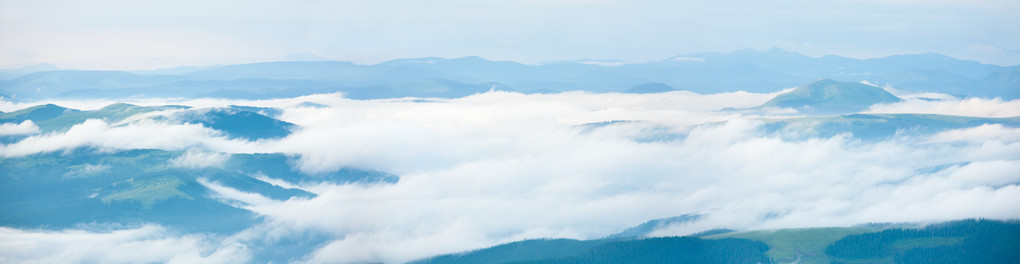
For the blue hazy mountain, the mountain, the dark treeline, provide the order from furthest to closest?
the blue hazy mountain, the mountain, the dark treeline

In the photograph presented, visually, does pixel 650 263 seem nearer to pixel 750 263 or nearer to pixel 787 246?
pixel 750 263

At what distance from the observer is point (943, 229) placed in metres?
171

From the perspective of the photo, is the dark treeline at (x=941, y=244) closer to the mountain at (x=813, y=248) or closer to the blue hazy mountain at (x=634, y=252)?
the mountain at (x=813, y=248)

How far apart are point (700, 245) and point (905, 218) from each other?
54.5 meters

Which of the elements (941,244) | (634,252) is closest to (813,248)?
(941,244)

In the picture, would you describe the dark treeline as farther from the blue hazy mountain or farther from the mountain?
the blue hazy mountain

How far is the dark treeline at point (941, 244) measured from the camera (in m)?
157

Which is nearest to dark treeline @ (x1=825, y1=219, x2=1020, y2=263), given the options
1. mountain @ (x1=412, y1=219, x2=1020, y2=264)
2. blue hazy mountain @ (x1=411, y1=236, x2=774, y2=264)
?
mountain @ (x1=412, y1=219, x2=1020, y2=264)

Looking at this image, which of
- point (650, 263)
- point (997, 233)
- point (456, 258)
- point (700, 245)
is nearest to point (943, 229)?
point (997, 233)

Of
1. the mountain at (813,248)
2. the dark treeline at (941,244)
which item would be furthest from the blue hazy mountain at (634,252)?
the dark treeline at (941,244)

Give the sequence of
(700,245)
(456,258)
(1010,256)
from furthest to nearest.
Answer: (456,258) → (700,245) → (1010,256)

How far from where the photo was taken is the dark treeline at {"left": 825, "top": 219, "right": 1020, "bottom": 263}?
515 feet

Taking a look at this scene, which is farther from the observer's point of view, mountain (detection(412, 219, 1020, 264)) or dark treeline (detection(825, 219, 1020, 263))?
mountain (detection(412, 219, 1020, 264))

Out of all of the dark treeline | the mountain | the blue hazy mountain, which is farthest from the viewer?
the blue hazy mountain
